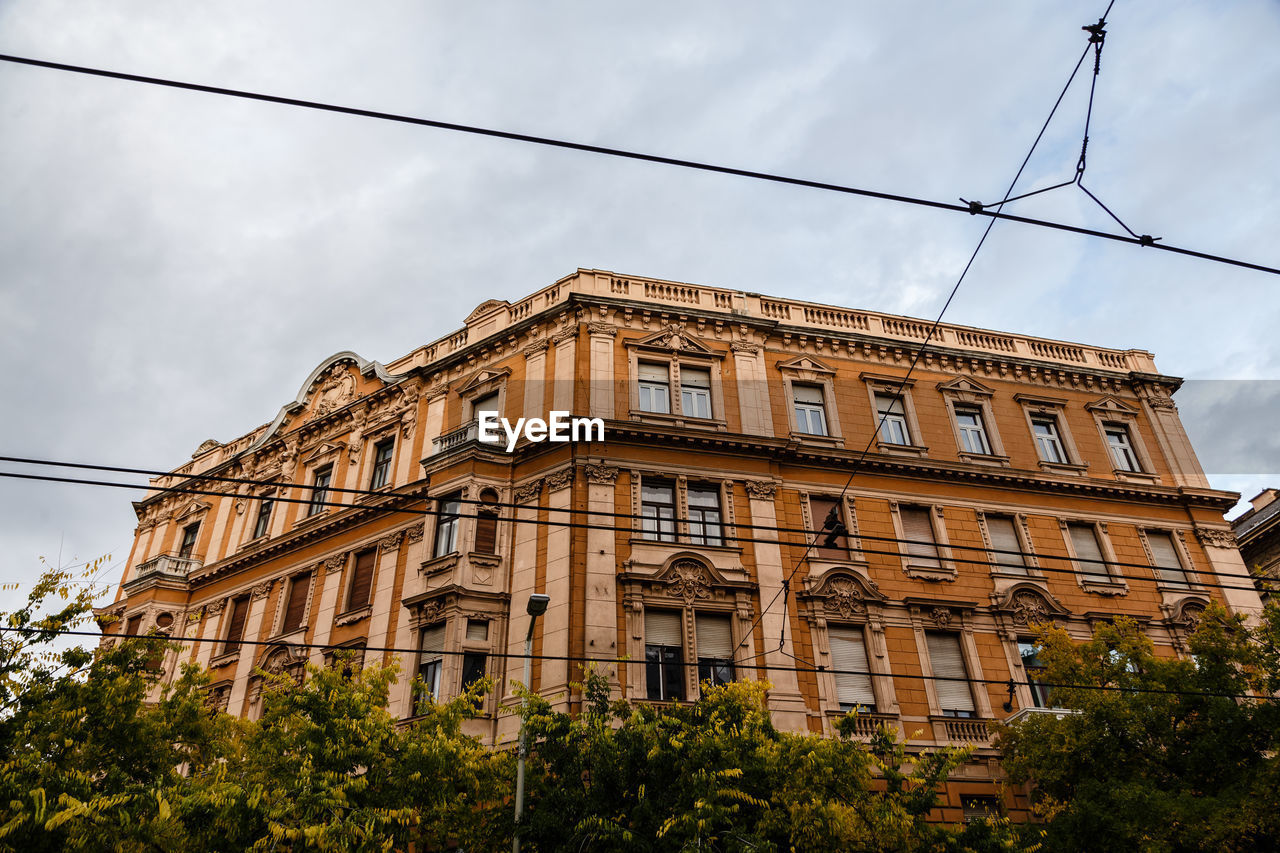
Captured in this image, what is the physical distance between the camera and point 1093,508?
2739 cm

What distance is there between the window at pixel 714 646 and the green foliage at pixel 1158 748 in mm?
6621

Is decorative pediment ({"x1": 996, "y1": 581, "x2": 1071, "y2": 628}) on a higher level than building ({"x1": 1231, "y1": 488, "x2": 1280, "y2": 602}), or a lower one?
lower

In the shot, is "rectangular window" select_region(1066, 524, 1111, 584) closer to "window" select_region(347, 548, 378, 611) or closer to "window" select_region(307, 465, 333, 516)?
"window" select_region(347, 548, 378, 611)

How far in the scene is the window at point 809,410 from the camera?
27.1 metres

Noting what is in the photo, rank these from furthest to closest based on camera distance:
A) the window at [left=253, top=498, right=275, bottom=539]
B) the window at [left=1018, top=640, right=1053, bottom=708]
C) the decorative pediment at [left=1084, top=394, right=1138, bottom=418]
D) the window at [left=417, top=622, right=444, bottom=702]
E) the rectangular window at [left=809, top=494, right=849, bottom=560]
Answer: the window at [left=253, top=498, right=275, bottom=539]
the decorative pediment at [left=1084, top=394, right=1138, bottom=418]
the rectangular window at [left=809, top=494, right=849, bottom=560]
the window at [left=1018, top=640, right=1053, bottom=708]
the window at [left=417, top=622, right=444, bottom=702]

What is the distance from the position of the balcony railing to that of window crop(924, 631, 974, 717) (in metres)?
24.7

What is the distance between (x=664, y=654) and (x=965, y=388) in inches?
534

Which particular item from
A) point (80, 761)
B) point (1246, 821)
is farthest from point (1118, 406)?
point (80, 761)

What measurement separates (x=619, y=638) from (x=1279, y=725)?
42.7 ft

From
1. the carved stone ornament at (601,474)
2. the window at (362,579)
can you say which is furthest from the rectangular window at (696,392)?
the window at (362,579)

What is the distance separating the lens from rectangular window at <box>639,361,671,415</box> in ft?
85.4

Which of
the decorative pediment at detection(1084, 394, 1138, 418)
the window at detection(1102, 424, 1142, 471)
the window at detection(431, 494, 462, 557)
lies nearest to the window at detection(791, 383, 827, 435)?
the decorative pediment at detection(1084, 394, 1138, 418)

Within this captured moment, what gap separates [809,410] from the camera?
90.0ft

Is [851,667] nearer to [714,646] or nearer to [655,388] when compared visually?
[714,646]
